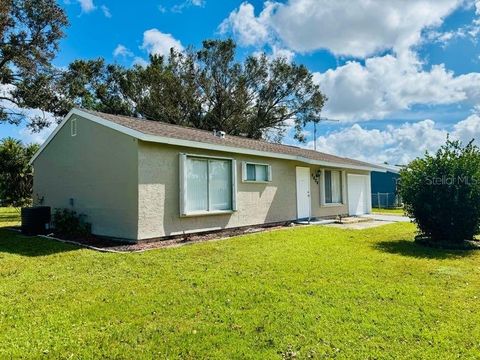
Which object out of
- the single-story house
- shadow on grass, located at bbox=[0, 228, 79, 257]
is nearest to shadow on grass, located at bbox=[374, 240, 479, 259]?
the single-story house

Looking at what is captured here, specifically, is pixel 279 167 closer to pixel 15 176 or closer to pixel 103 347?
pixel 103 347

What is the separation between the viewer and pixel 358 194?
1950 cm

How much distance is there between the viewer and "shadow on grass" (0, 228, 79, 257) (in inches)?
342

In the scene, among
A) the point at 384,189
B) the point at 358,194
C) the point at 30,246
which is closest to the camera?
the point at 30,246

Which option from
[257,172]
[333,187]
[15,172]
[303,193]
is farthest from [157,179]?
[15,172]

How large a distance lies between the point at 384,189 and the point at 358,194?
1197 centimetres

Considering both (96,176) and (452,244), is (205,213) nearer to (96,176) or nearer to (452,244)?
(96,176)

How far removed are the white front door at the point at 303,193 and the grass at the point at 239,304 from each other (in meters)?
6.83

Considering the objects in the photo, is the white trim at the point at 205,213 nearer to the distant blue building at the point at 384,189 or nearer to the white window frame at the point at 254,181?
the white window frame at the point at 254,181

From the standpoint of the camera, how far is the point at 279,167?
566 inches

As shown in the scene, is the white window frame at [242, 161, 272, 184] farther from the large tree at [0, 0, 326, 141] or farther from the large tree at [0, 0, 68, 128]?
the large tree at [0, 0, 326, 141]

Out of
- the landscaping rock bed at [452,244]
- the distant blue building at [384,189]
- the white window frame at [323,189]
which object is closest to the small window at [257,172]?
the white window frame at [323,189]

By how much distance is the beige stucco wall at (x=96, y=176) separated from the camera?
9.72 meters

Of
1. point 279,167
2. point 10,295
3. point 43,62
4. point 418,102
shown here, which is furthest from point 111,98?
point 10,295
